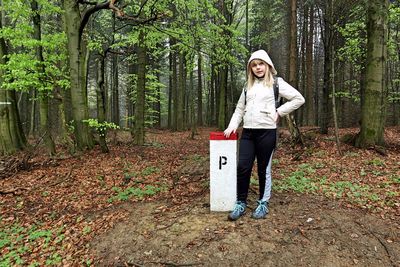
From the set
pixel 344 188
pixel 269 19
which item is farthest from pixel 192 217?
pixel 269 19

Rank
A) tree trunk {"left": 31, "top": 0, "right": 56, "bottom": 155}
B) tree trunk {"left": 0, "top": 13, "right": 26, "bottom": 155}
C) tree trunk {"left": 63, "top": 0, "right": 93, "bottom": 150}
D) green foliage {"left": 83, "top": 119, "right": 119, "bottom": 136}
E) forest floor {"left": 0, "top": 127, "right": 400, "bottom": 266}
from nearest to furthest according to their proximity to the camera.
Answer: forest floor {"left": 0, "top": 127, "right": 400, "bottom": 266} < green foliage {"left": 83, "top": 119, "right": 119, "bottom": 136} < tree trunk {"left": 63, "top": 0, "right": 93, "bottom": 150} < tree trunk {"left": 31, "top": 0, "right": 56, "bottom": 155} < tree trunk {"left": 0, "top": 13, "right": 26, "bottom": 155}

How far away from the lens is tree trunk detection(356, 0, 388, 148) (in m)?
7.83

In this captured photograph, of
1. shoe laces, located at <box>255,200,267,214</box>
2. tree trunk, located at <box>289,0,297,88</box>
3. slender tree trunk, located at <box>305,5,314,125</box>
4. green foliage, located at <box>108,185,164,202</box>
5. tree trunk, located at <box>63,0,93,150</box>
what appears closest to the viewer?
shoe laces, located at <box>255,200,267,214</box>

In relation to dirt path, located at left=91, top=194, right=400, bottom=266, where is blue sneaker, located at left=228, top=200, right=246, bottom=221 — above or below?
above

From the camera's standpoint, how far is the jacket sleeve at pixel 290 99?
404 centimetres

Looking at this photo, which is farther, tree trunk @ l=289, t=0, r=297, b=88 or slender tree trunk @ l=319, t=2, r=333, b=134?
tree trunk @ l=289, t=0, r=297, b=88

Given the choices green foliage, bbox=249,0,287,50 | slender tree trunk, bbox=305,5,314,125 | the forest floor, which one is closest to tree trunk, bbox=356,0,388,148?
the forest floor

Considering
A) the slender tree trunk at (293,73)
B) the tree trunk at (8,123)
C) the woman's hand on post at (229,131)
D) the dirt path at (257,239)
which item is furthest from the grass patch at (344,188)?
the tree trunk at (8,123)

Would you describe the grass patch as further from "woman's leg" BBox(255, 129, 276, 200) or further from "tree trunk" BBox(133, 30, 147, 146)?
"tree trunk" BBox(133, 30, 147, 146)

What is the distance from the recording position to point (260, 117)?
4062mm

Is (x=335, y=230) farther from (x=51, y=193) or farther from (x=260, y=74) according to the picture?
(x=51, y=193)

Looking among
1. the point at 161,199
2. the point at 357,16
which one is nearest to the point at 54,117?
the point at 161,199

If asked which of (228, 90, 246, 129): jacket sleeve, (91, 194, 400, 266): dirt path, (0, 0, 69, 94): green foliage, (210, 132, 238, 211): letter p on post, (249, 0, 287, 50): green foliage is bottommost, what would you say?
(91, 194, 400, 266): dirt path

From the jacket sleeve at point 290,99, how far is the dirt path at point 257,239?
1.58 metres
